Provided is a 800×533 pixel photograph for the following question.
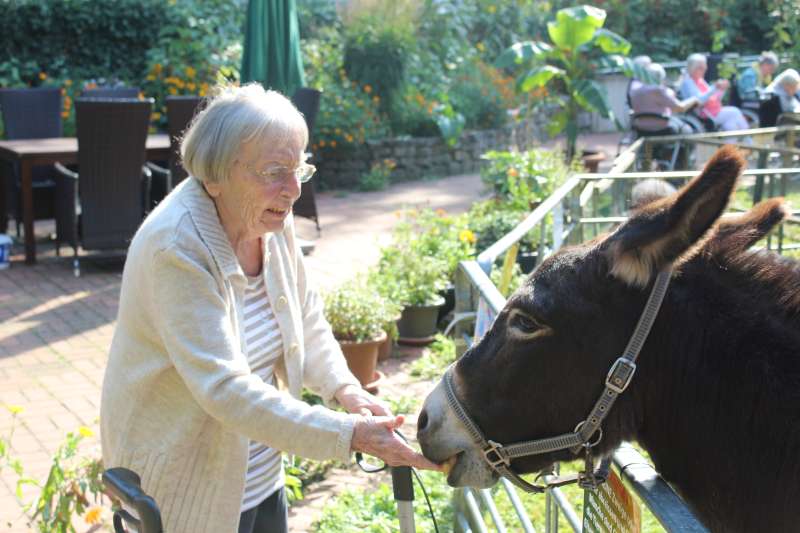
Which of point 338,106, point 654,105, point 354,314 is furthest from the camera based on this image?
point 338,106

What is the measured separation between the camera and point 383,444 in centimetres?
248

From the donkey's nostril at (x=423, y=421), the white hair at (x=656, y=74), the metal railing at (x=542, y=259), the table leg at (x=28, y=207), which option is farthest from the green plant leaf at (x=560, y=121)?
the donkey's nostril at (x=423, y=421)

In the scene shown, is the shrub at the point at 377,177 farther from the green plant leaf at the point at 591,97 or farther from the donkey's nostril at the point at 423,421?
the donkey's nostril at the point at 423,421

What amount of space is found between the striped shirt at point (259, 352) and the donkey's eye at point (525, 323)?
907 mm

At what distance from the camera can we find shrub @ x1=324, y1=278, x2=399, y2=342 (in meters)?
5.96

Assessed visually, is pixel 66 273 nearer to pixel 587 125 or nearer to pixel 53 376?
pixel 53 376

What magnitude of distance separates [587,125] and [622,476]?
842 inches

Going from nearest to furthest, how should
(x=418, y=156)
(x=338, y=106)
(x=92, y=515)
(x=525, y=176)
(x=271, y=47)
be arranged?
(x=92, y=515) < (x=271, y=47) < (x=525, y=176) < (x=338, y=106) < (x=418, y=156)

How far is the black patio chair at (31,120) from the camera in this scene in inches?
397

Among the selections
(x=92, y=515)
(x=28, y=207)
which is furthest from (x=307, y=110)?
(x=92, y=515)

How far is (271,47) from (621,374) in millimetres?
8101

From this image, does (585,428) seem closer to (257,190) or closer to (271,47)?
(257,190)

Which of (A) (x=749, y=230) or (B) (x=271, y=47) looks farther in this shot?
(B) (x=271, y=47)

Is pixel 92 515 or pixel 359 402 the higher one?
pixel 359 402
